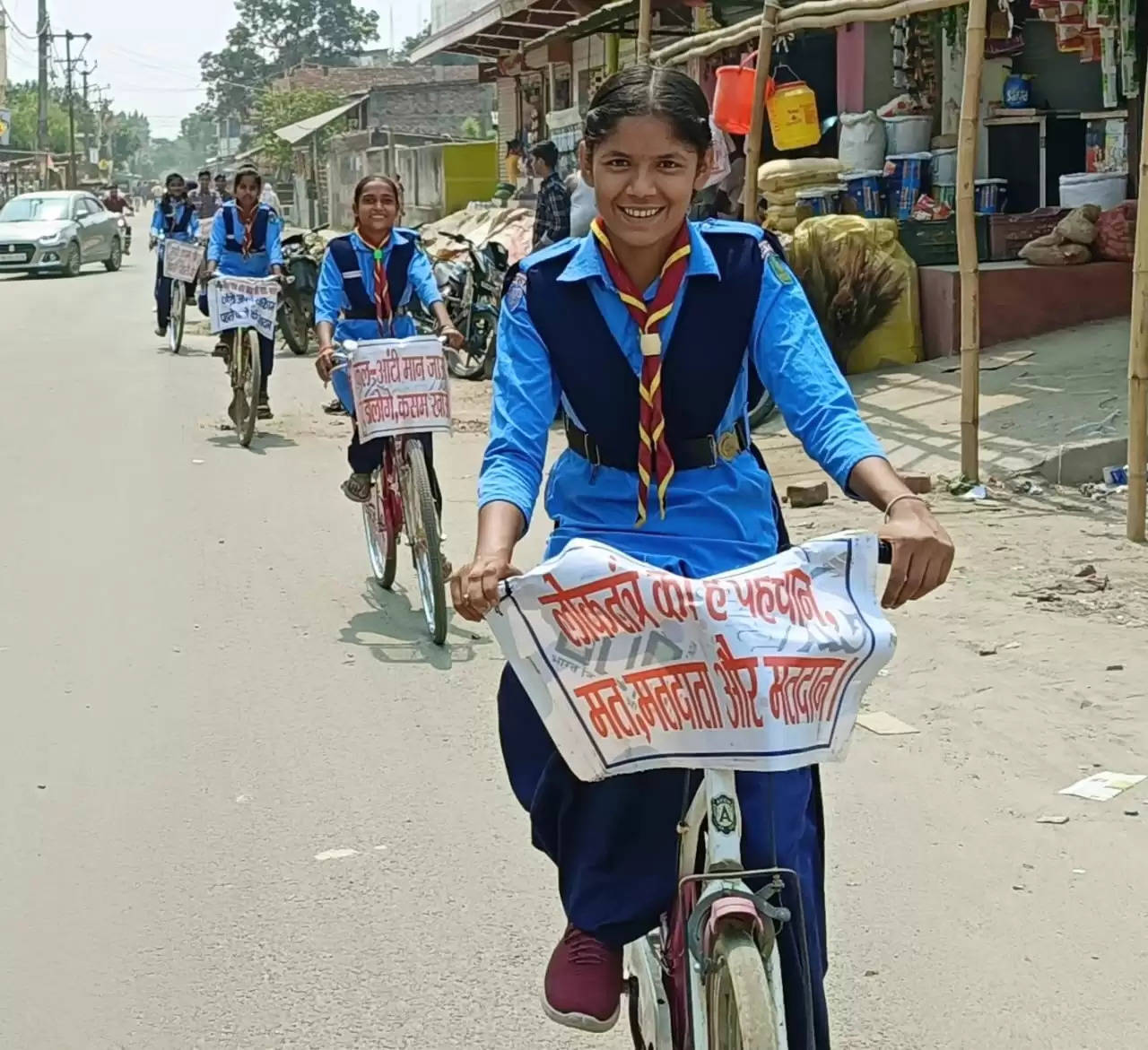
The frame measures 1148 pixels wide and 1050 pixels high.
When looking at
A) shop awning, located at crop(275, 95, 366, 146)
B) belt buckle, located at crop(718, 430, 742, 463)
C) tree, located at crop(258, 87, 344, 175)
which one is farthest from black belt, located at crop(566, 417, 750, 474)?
tree, located at crop(258, 87, 344, 175)

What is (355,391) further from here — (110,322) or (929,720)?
(110,322)

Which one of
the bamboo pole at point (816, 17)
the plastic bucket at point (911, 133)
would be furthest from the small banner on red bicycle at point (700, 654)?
the plastic bucket at point (911, 133)

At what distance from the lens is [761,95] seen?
11.3m

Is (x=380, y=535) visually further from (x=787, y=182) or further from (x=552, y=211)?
(x=787, y=182)

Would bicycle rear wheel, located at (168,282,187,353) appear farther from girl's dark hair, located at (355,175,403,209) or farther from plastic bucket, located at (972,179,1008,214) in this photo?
girl's dark hair, located at (355,175,403,209)

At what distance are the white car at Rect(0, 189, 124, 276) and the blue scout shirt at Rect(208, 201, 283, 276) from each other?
20.4m

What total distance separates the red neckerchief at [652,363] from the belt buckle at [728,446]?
0.10m

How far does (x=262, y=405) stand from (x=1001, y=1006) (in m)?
9.94

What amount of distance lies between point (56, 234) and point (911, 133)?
68.3 ft

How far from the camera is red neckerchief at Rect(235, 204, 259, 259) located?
12.5 meters

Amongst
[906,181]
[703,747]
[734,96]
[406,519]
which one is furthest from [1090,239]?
[703,747]

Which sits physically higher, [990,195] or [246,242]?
[990,195]

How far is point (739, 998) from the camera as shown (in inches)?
94.3

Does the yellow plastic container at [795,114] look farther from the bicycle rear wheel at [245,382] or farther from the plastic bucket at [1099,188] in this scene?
the bicycle rear wheel at [245,382]
